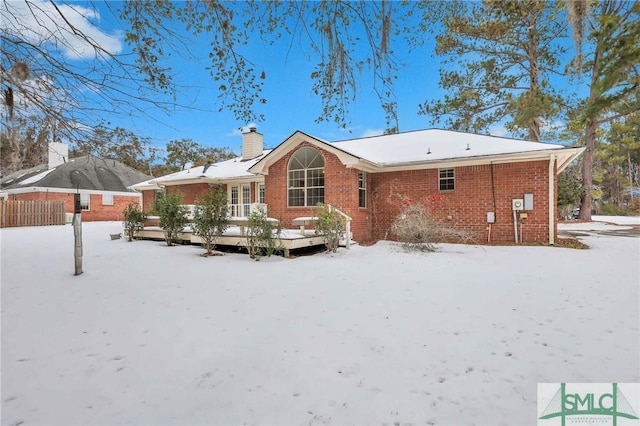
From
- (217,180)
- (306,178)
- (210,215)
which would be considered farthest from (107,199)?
(210,215)

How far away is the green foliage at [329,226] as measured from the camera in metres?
10.3

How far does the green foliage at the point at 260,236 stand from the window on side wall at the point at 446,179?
24.3 ft

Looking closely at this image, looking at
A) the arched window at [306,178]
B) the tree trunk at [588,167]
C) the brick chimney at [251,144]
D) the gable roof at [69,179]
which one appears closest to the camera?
the arched window at [306,178]

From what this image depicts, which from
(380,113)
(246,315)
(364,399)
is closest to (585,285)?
(380,113)

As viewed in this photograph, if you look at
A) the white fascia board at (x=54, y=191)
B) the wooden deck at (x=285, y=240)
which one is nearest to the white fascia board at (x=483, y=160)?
the wooden deck at (x=285, y=240)

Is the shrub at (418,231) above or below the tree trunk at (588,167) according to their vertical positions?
below

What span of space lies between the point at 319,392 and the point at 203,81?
163 inches

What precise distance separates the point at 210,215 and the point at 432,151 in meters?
9.47

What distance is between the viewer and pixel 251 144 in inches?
807

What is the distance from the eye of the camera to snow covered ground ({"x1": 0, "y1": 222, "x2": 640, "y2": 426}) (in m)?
2.45

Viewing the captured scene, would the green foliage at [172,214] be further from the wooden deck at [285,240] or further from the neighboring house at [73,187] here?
the neighboring house at [73,187]

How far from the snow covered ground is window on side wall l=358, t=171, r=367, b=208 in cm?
674

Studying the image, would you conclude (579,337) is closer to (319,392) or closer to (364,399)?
(364,399)

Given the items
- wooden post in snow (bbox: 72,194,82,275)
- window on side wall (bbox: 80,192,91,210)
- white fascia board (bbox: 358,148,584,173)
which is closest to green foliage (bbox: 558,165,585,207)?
white fascia board (bbox: 358,148,584,173)
